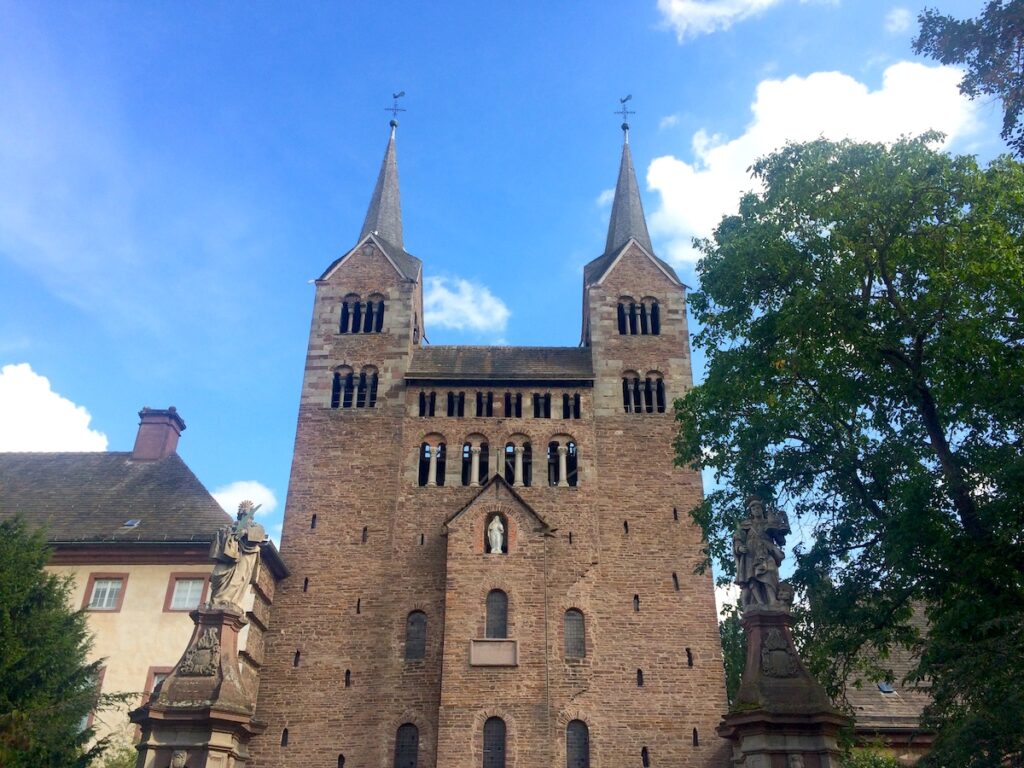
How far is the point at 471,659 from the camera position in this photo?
88.6 feet

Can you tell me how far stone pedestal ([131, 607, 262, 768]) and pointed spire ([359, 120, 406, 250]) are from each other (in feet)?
86.5

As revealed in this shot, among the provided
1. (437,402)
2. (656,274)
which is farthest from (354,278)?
(656,274)

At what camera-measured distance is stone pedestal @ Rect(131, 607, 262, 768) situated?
12.9 meters

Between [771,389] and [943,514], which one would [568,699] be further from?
[943,514]

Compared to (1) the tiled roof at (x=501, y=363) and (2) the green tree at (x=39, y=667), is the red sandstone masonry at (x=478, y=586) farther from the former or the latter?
(2) the green tree at (x=39, y=667)

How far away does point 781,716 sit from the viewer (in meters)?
11.9

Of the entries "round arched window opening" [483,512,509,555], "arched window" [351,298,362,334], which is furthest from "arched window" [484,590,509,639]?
"arched window" [351,298,362,334]

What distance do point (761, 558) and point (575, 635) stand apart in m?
15.7

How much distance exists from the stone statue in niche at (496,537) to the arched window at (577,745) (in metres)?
5.67

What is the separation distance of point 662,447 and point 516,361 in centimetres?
699

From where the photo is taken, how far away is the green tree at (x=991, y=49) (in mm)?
14448

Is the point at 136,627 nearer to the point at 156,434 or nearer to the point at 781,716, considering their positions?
the point at 156,434

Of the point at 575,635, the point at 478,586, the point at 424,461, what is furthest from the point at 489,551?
the point at 424,461

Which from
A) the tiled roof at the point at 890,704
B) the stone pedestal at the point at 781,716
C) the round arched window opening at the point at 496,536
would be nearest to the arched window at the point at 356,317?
A: the round arched window opening at the point at 496,536
